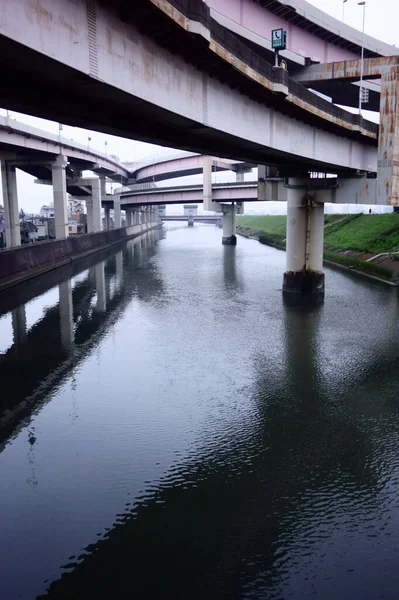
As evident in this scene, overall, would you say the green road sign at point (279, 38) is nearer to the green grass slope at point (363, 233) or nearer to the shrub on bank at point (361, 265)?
the shrub on bank at point (361, 265)

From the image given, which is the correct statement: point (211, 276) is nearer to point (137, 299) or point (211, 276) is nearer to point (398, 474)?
point (137, 299)

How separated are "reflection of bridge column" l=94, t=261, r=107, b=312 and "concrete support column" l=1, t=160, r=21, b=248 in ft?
45.3

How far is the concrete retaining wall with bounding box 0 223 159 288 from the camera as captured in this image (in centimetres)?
3738

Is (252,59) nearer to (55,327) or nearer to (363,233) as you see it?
(55,327)

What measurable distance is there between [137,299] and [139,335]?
10.5 m

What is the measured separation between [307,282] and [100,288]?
1608cm

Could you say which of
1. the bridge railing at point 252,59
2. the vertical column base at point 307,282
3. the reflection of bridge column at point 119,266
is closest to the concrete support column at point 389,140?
the bridge railing at point 252,59

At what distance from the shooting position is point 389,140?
27.5 meters

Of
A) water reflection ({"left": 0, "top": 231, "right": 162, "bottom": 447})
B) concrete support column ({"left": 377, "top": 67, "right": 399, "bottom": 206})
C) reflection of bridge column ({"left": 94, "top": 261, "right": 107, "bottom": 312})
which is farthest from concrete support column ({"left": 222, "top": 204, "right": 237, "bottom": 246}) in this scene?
concrete support column ({"left": 377, "top": 67, "right": 399, "bottom": 206})

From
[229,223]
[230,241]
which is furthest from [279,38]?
[229,223]

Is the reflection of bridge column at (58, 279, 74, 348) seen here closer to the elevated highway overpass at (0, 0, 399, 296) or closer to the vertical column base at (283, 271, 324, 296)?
the elevated highway overpass at (0, 0, 399, 296)

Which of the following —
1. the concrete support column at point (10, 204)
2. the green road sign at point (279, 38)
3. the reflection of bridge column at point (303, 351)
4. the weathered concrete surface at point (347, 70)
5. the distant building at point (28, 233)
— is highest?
the weathered concrete surface at point (347, 70)

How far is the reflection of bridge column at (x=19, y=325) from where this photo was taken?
923 inches

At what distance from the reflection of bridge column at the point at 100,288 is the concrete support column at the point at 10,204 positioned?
13.8 meters
